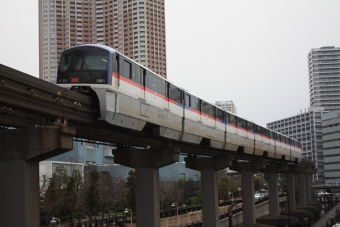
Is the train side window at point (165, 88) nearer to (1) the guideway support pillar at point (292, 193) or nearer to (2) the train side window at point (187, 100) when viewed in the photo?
(2) the train side window at point (187, 100)

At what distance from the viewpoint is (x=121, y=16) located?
195625mm

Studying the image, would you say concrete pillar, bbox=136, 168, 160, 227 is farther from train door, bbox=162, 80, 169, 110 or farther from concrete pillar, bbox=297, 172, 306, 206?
concrete pillar, bbox=297, 172, 306, 206

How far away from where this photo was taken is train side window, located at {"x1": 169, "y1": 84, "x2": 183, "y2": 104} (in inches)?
1300

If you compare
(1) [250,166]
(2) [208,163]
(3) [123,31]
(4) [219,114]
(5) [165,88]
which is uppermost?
(3) [123,31]

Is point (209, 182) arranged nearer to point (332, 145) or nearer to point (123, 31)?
point (332, 145)

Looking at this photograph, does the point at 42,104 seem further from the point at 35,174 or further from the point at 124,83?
the point at 124,83

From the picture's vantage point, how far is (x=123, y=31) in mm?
194750

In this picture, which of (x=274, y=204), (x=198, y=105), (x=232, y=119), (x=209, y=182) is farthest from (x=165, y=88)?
(x=274, y=204)

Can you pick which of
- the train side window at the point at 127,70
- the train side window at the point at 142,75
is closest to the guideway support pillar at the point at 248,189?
the train side window at the point at 142,75

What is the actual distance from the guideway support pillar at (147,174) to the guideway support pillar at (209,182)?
13674mm

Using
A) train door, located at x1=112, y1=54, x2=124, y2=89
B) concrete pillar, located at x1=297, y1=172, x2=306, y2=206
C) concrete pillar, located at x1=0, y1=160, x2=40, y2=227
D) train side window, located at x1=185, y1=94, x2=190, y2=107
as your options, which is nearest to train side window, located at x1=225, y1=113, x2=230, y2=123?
train side window, located at x1=185, y1=94, x2=190, y2=107

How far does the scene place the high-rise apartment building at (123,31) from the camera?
619ft

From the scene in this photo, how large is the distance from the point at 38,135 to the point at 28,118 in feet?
7.34

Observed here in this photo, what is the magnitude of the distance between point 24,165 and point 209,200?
102 feet
